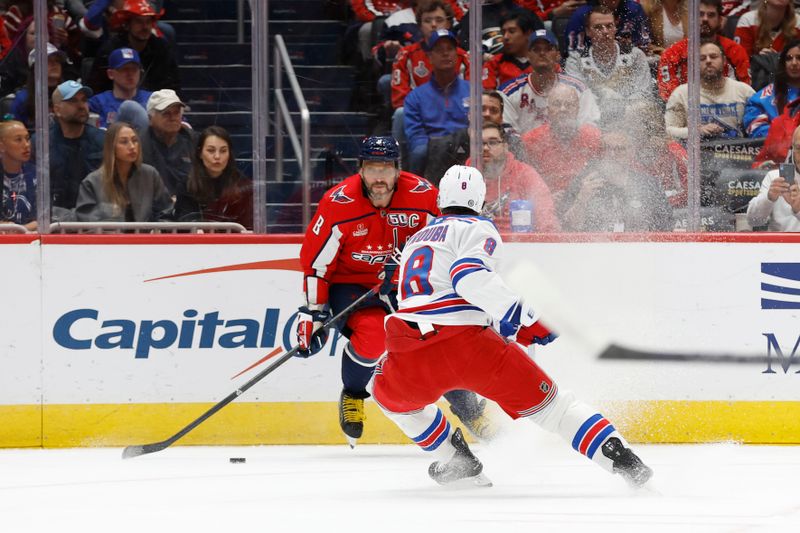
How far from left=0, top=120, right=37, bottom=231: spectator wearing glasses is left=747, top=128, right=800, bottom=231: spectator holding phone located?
3300mm

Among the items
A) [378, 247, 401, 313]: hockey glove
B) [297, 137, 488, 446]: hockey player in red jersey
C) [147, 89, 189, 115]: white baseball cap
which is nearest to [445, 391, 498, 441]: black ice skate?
[297, 137, 488, 446]: hockey player in red jersey

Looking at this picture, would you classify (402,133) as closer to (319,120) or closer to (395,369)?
(319,120)

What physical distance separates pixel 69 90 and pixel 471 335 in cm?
261

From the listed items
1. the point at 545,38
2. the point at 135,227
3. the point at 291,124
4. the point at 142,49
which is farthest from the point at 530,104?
the point at 135,227

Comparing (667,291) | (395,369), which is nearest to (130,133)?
(395,369)

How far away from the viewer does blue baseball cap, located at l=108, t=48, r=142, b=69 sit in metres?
5.88

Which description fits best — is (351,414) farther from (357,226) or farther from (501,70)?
(501,70)

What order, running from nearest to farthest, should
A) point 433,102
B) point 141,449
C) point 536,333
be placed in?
point 536,333, point 141,449, point 433,102

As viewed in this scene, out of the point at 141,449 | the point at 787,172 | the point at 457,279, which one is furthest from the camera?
the point at 787,172

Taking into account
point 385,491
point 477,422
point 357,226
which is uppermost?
point 357,226

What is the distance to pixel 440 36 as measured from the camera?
595cm

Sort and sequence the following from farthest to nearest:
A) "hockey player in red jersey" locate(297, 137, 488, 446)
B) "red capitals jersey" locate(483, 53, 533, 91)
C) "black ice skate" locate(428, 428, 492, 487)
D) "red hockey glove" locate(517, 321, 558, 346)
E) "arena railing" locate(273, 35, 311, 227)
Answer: "red capitals jersey" locate(483, 53, 533, 91) → "arena railing" locate(273, 35, 311, 227) → "hockey player in red jersey" locate(297, 137, 488, 446) → "black ice skate" locate(428, 428, 492, 487) → "red hockey glove" locate(517, 321, 558, 346)

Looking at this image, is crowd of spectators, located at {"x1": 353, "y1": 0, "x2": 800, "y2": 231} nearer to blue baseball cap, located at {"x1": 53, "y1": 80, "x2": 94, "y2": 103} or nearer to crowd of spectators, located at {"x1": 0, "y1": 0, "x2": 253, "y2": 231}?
crowd of spectators, located at {"x1": 0, "y1": 0, "x2": 253, "y2": 231}

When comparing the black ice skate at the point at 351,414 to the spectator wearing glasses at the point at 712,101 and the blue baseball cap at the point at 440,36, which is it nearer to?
the blue baseball cap at the point at 440,36
